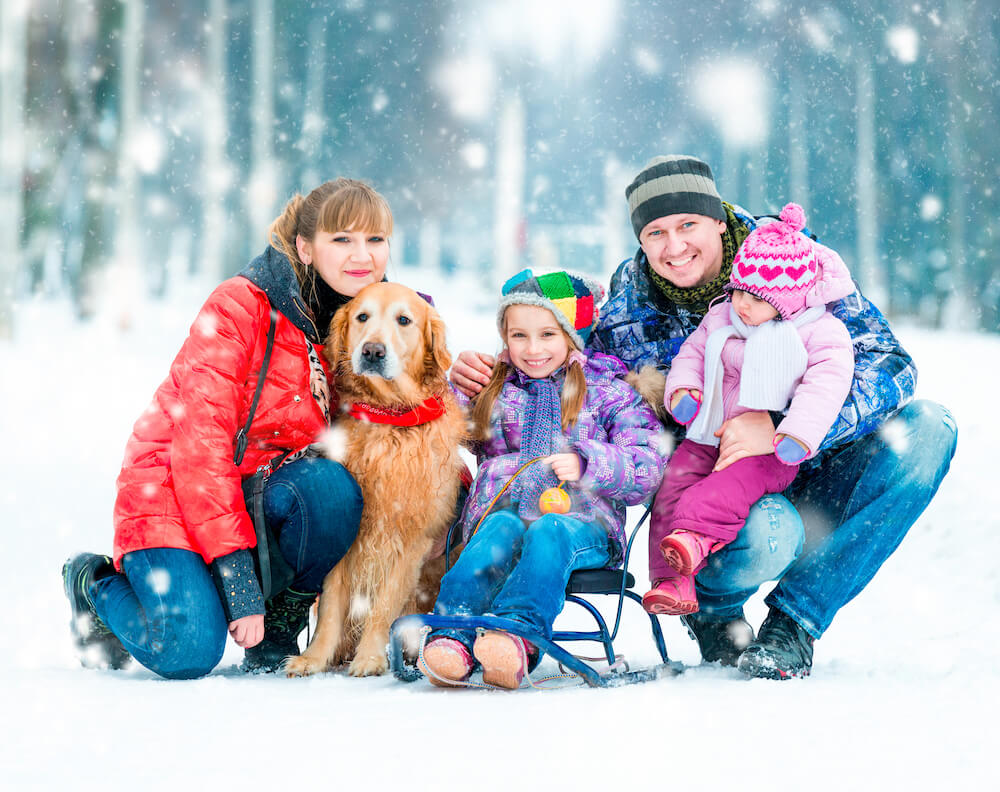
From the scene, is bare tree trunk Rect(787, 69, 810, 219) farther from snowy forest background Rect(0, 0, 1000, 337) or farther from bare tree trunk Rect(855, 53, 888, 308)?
bare tree trunk Rect(855, 53, 888, 308)

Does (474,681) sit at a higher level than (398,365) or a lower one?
lower

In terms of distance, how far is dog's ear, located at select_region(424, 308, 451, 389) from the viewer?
109 inches

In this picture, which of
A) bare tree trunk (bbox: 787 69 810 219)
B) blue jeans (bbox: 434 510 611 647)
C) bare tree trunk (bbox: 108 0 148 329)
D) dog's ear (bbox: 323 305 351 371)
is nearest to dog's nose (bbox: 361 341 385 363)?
dog's ear (bbox: 323 305 351 371)

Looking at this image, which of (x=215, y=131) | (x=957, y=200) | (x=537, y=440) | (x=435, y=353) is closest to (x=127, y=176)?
(x=215, y=131)

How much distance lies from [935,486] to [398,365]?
64.0 inches

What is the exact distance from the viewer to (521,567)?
2.21 m

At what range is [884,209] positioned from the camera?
49.4ft

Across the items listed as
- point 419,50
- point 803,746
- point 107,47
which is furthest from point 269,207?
point 803,746

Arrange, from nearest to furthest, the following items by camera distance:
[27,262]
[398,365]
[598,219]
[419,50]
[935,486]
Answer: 1. [935,486]
2. [398,365]
3. [27,262]
4. [419,50]
5. [598,219]

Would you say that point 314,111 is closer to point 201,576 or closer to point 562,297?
point 562,297

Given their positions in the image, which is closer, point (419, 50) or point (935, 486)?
point (935, 486)

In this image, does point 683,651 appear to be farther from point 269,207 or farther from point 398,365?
point 269,207

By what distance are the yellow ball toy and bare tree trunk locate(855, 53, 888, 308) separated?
13997mm

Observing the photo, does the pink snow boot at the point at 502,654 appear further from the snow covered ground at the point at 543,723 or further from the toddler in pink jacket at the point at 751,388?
the toddler in pink jacket at the point at 751,388
